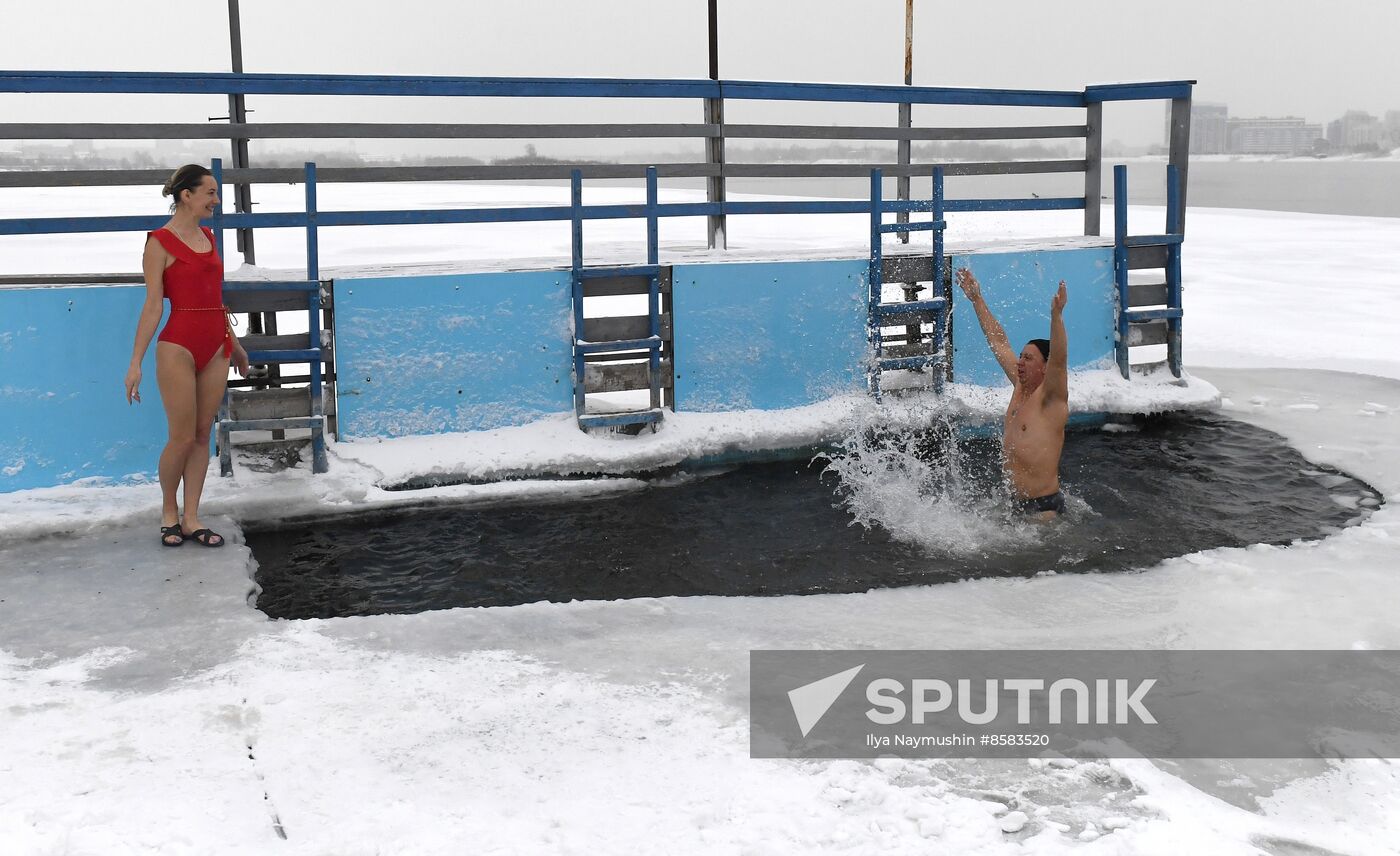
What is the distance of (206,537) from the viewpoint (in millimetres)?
6625

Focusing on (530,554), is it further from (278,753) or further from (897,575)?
(278,753)

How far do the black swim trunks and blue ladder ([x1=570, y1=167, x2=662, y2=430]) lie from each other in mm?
2776

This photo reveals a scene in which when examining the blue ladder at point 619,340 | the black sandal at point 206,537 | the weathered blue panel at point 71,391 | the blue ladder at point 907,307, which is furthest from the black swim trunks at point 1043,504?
the weathered blue panel at point 71,391

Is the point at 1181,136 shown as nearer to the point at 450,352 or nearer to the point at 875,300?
the point at 875,300

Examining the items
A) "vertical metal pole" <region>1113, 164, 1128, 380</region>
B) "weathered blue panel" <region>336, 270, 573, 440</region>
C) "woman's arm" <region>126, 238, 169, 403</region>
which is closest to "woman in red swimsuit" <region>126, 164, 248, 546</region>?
"woman's arm" <region>126, 238, 169, 403</region>

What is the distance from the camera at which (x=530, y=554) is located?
6.73 meters

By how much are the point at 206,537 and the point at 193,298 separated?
129 centimetres

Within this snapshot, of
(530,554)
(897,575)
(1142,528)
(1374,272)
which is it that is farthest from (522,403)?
(1374,272)

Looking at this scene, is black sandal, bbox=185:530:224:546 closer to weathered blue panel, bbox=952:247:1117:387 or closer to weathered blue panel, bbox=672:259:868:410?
weathered blue panel, bbox=672:259:868:410

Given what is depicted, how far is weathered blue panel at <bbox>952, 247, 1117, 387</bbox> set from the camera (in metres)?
9.83

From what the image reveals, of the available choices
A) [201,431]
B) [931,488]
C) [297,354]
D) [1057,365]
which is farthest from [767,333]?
[201,431]

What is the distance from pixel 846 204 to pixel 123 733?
757 cm

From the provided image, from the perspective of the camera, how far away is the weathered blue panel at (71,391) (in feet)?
24.3

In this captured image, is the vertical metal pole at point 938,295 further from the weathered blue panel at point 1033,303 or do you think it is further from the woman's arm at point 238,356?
the woman's arm at point 238,356
